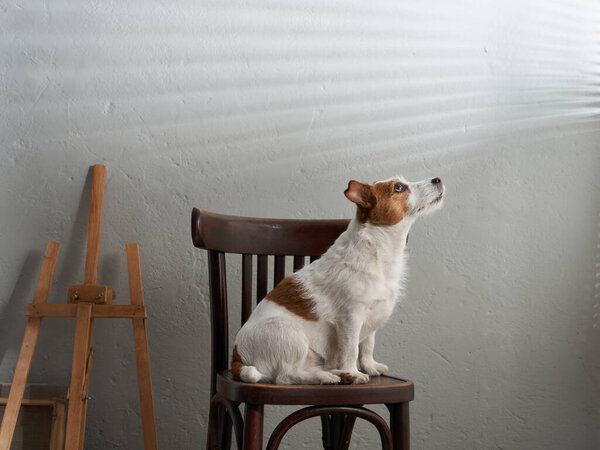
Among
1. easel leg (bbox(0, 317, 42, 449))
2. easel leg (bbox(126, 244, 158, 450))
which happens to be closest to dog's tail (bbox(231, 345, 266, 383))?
easel leg (bbox(126, 244, 158, 450))

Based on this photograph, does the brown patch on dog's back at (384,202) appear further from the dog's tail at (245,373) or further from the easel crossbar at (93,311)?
the easel crossbar at (93,311)

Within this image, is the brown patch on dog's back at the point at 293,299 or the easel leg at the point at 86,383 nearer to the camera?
the brown patch on dog's back at the point at 293,299

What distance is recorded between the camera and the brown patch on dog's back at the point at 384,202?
1.15 m

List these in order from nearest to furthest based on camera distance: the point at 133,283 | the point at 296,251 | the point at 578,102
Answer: the point at 296,251 → the point at 133,283 → the point at 578,102

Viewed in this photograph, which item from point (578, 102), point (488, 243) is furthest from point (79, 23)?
point (578, 102)

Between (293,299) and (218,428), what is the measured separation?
0.38 m

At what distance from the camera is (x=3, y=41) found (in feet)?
5.73

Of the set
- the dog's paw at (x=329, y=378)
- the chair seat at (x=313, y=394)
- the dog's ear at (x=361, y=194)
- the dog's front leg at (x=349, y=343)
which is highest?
the dog's ear at (x=361, y=194)

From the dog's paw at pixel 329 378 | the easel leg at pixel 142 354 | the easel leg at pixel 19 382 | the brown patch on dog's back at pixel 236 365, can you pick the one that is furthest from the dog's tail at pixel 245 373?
the easel leg at pixel 19 382

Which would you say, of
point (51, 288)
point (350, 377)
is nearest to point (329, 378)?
point (350, 377)

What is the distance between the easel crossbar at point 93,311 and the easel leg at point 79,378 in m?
0.02

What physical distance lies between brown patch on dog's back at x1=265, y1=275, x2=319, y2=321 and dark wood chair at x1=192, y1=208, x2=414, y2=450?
0.15 meters

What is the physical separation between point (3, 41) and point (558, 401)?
76.7 inches

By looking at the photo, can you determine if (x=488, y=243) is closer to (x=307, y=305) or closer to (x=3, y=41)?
(x=307, y=305)
